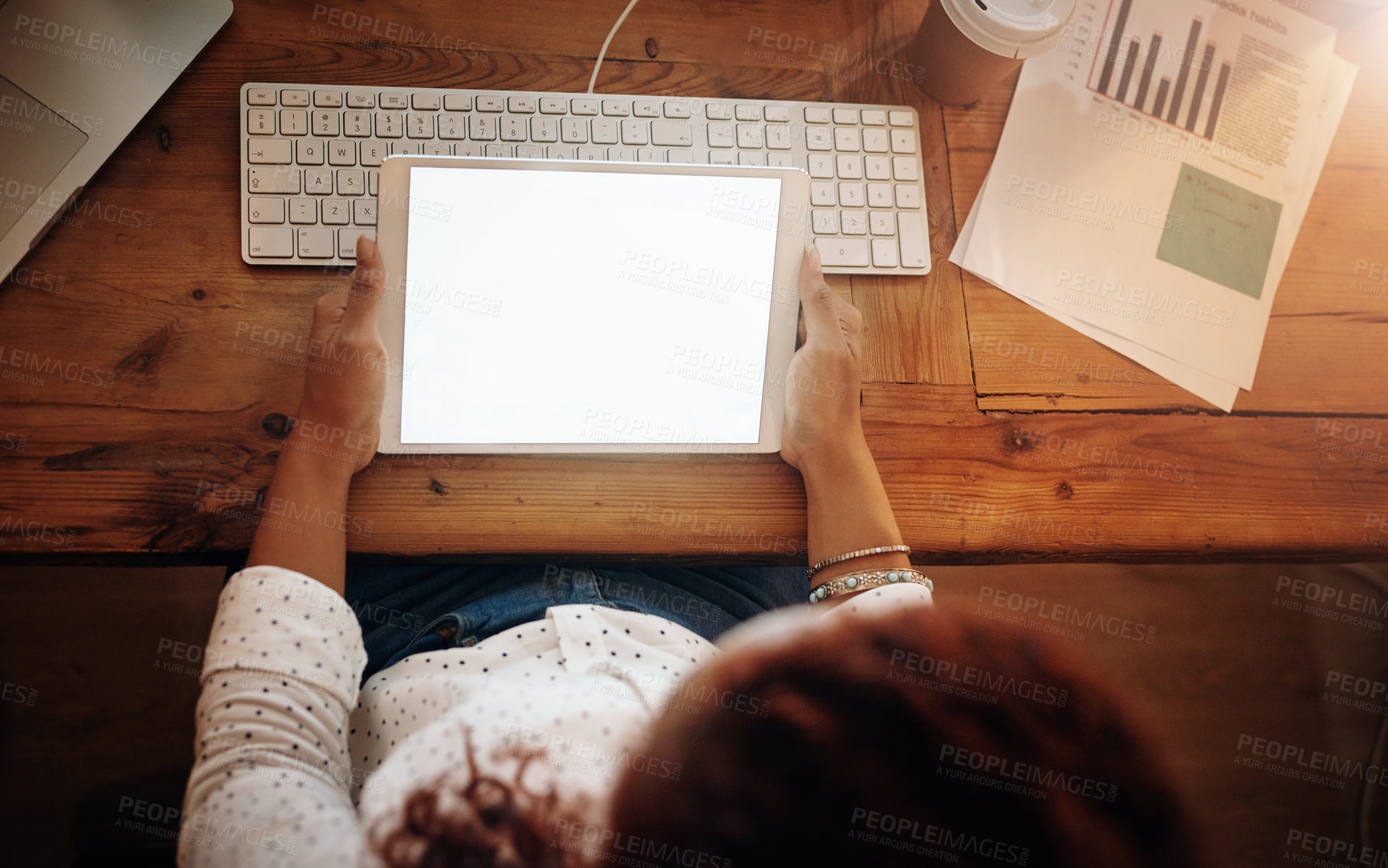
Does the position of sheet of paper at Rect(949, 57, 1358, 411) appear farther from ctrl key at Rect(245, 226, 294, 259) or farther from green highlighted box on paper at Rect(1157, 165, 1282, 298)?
ctrl key at Rect(245, 226, 294, 259)

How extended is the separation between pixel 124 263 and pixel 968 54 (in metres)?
0.86

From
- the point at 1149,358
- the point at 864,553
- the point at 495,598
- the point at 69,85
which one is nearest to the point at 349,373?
the point at 495,598

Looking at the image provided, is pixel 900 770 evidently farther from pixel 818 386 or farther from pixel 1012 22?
pixel 1012 22

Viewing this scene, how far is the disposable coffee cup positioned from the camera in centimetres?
75

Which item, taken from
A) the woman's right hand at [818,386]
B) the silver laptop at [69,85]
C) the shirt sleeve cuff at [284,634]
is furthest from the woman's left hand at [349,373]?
the woman's right hand at [818,386]

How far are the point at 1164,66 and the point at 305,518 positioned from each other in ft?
3.36

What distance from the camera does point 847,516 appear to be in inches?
29.8

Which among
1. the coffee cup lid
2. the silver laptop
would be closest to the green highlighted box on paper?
the coffee cup lid

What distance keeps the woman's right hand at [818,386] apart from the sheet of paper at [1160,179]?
195mm

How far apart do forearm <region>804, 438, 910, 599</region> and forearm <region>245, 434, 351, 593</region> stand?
17.5 inches

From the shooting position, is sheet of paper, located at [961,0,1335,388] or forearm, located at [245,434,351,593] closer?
forearm, located at [245,434,351,593]

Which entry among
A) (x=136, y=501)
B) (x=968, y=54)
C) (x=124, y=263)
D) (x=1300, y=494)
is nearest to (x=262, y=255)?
(x=124, y=263)

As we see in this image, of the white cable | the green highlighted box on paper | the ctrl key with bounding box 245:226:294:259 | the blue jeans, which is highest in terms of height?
the white cable

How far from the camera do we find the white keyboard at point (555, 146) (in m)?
0.75
